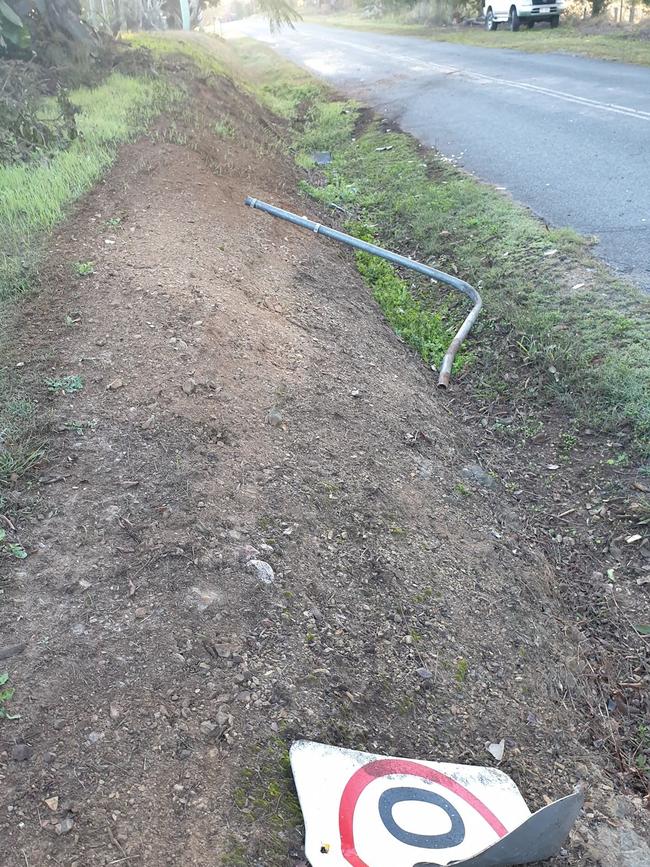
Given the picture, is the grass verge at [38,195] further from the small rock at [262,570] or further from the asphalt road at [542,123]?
the asphalt road at [542,123]

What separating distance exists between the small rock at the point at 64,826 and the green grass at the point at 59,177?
3.56 meters

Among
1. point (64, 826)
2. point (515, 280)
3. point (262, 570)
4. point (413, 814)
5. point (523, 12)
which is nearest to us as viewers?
point (64, 826)

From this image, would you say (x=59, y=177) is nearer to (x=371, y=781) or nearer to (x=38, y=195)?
(x=38, y=195)

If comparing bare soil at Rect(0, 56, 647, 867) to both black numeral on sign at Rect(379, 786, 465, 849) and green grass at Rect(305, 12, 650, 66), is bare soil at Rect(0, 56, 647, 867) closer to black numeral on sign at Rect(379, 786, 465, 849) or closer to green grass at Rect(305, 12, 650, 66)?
black numeral on sign at Rect(379, 786, 465, 849)

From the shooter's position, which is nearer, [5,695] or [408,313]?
[5,695]

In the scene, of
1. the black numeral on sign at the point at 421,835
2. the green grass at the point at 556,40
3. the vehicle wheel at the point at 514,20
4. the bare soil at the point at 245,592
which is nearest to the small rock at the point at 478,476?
the bare soil at the point at 245,592

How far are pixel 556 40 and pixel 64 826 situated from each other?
2064cm

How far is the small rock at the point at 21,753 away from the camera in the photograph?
7.03 ft

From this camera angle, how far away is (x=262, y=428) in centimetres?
371

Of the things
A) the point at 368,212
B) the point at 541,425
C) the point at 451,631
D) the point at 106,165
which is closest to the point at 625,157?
the point at 368,212

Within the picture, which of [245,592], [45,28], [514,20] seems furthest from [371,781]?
[514,20]

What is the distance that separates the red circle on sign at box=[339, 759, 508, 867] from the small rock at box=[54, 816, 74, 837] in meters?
0.76

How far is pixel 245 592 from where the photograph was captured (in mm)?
2771

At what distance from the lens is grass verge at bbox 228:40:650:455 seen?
4.58 meters
